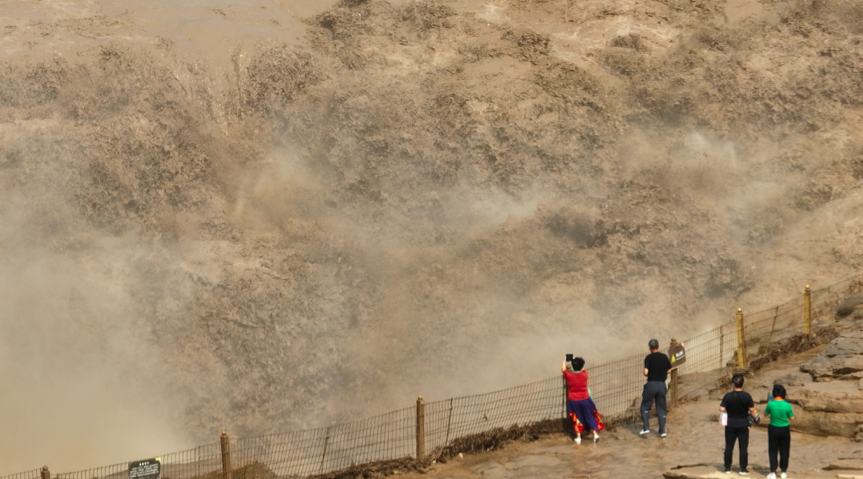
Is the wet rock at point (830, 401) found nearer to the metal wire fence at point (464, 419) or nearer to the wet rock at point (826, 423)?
the wet rock at point (826, 423)

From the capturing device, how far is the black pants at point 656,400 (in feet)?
→ 40.2

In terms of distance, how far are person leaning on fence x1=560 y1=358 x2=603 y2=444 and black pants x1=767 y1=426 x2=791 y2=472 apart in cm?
274

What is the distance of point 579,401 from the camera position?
12.2 m

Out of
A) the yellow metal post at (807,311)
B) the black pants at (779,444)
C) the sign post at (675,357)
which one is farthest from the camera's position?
the yellow metal post at (807,311)

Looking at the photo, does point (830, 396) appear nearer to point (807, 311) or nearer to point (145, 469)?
point (807, 311)

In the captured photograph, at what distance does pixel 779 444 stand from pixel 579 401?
292cm

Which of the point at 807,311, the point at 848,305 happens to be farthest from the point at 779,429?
the point at 848,305

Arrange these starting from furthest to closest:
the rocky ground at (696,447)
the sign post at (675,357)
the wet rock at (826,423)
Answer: the sign post at (675,357) < the wet rock at (826,423) < the rocky ground at (696,447)

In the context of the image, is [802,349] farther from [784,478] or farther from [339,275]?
[339,275]

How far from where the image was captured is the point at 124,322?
64.1 ft

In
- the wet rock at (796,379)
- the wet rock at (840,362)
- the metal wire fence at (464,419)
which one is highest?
the wet rock at (840,362)

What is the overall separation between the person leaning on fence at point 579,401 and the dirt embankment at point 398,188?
21.8ft

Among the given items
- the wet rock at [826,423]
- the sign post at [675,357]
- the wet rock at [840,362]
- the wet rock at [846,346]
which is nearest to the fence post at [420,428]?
the sign post at [675,357]

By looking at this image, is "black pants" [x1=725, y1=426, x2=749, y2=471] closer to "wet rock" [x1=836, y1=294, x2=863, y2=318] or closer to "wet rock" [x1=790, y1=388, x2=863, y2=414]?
"wet rock" [x1=790, y1=388, x2=863, y2=414]
